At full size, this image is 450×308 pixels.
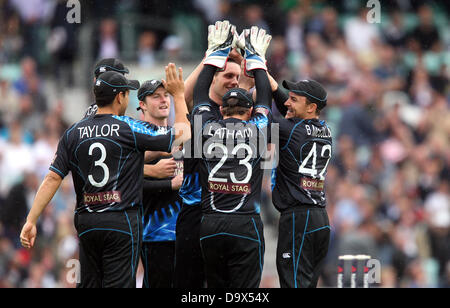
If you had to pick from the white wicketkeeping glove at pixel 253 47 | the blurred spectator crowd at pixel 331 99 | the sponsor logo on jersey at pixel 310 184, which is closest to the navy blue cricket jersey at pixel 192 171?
the white wicketkeeping glove at pixel 253 47

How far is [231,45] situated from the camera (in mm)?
8281

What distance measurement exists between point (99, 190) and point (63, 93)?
871 centimetres

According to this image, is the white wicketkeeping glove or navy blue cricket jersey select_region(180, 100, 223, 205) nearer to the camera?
navy blue cricket jersey select_region(180, 100, 223, 205)

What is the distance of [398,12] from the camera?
721 inches

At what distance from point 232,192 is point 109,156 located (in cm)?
118

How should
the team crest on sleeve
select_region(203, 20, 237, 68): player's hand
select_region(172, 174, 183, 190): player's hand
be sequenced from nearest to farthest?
1. the team crest on sleeve
2. select_region(203, 20, 237, 68): player's hand
3. select_region(172, 174, 183, 190): player's hand

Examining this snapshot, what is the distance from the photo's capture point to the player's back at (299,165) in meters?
8.24

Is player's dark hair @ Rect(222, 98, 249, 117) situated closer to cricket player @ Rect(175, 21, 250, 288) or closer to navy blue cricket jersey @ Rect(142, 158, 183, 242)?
cricket player @ Rect(175, 21, 250, 288)

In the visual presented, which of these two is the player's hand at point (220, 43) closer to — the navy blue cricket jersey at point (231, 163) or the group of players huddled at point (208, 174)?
the group of players huddled at point (208, 174)

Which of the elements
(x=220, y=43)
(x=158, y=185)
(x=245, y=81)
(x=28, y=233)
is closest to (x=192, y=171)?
(x=158, y=185)

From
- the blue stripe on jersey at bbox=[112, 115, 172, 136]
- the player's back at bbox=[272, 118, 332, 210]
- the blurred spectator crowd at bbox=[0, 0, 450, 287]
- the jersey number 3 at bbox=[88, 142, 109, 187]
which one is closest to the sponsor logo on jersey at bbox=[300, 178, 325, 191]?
the player's back at bbox=[272, 118, 332, 210]

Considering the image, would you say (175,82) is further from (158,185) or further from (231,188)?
(158,185)

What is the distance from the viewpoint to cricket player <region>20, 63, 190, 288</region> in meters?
7.58
